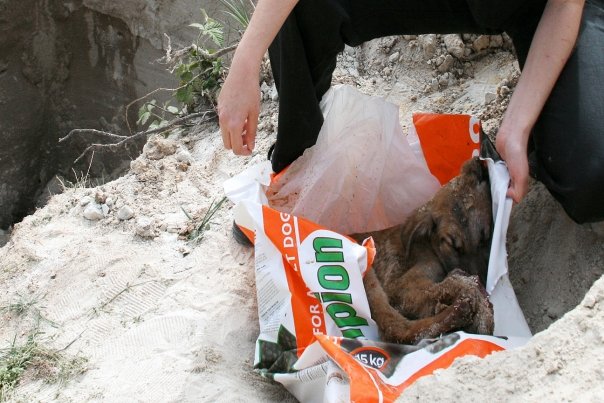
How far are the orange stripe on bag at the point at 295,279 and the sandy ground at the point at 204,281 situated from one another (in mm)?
181

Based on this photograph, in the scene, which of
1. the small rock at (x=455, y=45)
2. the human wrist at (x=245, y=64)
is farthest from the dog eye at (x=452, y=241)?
the small rock at (x=455, y=45)

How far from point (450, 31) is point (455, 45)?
2.71ft

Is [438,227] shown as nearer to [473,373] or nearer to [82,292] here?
[473,373]

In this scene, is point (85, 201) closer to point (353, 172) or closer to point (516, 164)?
point (353, 172)

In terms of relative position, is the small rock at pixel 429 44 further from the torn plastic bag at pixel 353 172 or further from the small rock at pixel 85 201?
the small rock at pixel 85 201

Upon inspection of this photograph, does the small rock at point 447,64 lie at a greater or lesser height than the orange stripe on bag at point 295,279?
greater

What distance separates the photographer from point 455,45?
311 cm

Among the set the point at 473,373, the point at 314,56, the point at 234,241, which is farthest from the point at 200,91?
the point at 473,373

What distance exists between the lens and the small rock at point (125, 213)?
2.96 meters

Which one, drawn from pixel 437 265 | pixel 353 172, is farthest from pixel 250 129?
pixel 437 265

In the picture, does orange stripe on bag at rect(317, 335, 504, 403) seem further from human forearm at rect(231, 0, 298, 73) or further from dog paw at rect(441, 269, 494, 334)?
human forearm at rect(231, 0, 298, 73)

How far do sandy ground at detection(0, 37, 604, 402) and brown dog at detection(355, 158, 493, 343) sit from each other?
0.78 ft

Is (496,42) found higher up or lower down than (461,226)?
higher up

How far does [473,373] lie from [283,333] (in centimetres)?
67
